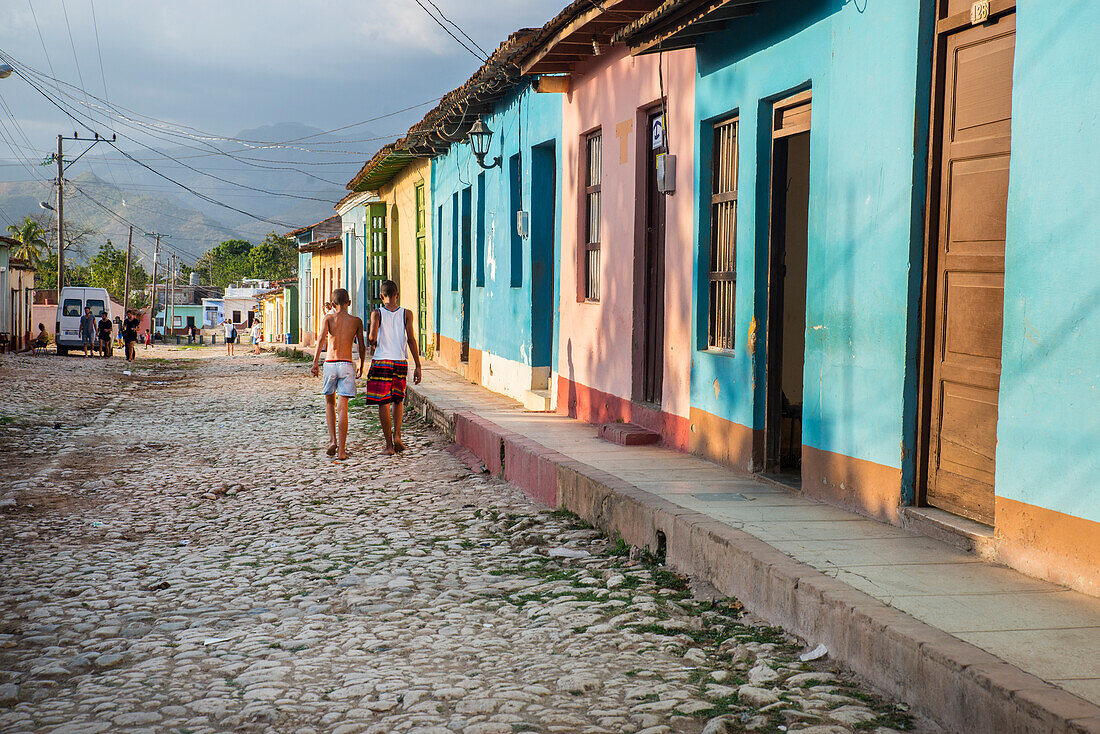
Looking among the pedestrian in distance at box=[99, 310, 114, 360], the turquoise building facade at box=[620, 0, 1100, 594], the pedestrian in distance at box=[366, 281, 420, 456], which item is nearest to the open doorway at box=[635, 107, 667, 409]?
the turquoise building facade at box=[620, 0, 1100, 594]

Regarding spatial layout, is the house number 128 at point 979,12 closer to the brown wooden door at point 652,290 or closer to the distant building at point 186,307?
the brown wooden door at point 652,290

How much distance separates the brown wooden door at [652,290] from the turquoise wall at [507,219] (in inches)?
92.9

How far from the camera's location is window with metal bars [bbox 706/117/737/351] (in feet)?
24.2

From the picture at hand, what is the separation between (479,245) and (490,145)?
1.71 m

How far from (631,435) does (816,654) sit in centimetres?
442

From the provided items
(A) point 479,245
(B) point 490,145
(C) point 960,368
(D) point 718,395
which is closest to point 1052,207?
(C) point 960,368

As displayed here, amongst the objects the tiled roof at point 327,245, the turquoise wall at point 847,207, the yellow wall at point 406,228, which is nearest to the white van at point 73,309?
the tiled roof at point 327,245

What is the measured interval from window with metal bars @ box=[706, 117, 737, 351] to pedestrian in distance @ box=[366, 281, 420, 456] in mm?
3670

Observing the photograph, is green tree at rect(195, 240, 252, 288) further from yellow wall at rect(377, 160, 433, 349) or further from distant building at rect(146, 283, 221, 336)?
yellow wall at rect(377, 160, 433, 349)

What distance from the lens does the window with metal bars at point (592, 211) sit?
34.0 feet

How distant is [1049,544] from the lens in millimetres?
4051

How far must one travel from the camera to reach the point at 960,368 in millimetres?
4816

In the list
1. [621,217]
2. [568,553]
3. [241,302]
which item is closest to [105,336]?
[621,217]

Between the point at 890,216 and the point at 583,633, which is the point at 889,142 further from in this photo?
the point at 583,633
